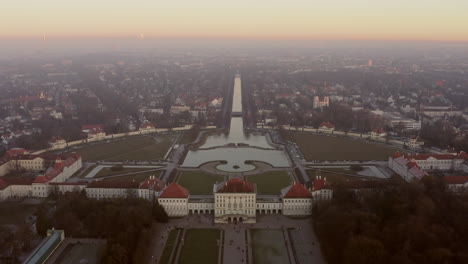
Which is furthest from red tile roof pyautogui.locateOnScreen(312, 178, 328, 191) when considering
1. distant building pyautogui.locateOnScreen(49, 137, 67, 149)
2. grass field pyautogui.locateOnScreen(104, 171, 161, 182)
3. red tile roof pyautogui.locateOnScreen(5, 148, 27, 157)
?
distant building pyautogui.locateOnScreen(49, 137, 67, 149)

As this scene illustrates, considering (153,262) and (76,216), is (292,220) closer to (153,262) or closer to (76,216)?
(153,262)

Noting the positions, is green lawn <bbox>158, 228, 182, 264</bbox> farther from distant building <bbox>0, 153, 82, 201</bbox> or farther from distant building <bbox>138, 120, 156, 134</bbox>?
distant building <bbox>138, 120, 156, 134</bbox>

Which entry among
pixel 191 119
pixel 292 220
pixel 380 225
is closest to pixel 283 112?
pixel 191 119

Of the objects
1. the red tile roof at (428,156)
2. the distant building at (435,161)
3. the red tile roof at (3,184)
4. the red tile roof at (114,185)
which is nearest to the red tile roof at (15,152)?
the red tile roof at (3,184)

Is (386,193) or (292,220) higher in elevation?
(386,193)

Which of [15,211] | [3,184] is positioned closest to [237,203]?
[15,211]

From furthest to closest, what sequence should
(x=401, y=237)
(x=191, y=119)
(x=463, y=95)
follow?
(x=463, y=95)
(x=191, y=119)
(x=401, y=237)

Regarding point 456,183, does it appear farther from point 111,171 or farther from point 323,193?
point 111,171
